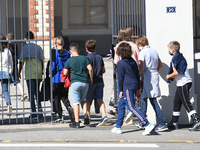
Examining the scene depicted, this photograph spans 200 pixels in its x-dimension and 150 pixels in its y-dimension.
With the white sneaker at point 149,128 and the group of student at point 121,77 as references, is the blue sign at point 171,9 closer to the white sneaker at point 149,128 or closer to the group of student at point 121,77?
the group of student at point 121,77

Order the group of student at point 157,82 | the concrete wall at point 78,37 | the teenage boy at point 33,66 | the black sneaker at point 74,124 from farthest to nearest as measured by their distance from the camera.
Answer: the concrete wall at point 78,37
the teenage boy at point 33,66
the black sneaker at point 74,124
the group of student at point 157,82

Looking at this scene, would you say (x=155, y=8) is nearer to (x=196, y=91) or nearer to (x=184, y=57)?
(x=184, y=57)

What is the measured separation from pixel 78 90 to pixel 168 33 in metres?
1.90

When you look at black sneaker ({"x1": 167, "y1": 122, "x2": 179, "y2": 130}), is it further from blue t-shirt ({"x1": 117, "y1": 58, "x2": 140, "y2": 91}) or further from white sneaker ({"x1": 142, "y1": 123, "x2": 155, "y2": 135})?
blue t-shirt ({"x1": 117, "y1": 58, "x2": 140, "y2": 91})

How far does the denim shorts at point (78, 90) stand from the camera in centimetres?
696

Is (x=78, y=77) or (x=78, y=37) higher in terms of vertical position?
(x=78, y=37)

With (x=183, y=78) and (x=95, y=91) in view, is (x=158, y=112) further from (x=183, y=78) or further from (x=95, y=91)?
(x=95, y=91)

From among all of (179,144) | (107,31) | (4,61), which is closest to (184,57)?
(179,144)

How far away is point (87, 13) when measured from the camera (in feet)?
66.6

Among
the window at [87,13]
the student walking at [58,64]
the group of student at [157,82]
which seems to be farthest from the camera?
the window at [87,13]

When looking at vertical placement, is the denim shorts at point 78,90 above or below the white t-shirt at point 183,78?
below

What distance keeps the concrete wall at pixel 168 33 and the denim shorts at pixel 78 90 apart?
124 centimetres

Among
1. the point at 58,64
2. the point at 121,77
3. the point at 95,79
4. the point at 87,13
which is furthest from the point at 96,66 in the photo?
the point at 87,13

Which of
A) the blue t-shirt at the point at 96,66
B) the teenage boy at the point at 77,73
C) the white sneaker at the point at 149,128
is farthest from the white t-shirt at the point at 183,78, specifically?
the teenage boy at the point at 77,73
